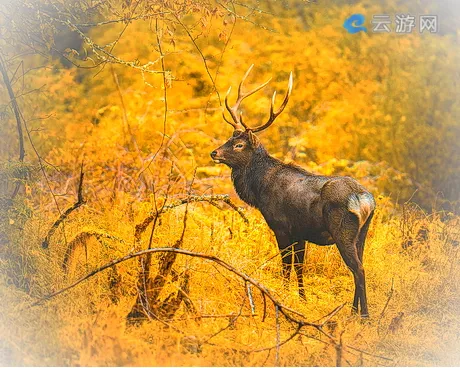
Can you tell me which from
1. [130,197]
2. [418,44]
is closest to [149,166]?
[130,197]

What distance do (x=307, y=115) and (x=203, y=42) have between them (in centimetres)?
110

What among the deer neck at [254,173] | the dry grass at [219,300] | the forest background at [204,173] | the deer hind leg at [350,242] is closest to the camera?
the dry grass at [219,300]

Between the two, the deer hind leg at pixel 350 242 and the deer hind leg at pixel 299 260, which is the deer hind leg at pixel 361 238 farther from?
the deer hind leg at pixel 299 260

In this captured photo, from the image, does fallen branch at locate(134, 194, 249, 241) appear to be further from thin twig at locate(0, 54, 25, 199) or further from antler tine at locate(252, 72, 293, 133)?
thin twig at locate(0, 54, 25, 199)

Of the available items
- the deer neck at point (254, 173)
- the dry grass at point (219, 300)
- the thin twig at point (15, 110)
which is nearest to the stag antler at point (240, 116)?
the deer neck at point (254, 173)

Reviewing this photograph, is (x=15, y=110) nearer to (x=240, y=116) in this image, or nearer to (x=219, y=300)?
(x=240, y=116)

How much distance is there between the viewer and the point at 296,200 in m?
6.57

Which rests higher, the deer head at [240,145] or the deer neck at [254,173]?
the deer head at [240,145]

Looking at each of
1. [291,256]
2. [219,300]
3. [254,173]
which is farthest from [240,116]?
[219,300]

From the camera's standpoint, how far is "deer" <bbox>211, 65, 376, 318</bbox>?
6320 mm

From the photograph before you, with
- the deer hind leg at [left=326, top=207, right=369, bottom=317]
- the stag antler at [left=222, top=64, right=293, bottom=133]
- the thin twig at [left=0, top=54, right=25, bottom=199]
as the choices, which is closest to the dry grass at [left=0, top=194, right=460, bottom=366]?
the deer hind leg at [left=326, top=207, right=369, bottom=317]

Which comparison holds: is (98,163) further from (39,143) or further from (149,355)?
(149,355)

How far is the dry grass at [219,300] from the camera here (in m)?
5.96

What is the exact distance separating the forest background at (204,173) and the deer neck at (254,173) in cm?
16
